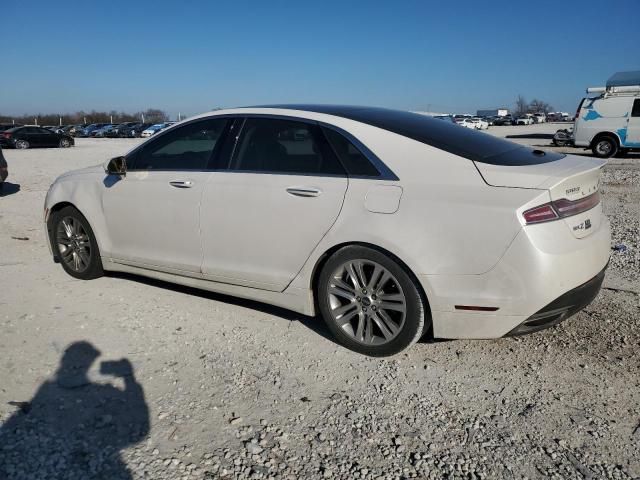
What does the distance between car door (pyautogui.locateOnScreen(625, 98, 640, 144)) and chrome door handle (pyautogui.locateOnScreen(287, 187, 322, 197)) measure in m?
18.0

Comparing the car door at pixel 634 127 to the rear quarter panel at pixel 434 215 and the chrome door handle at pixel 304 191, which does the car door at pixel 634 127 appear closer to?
the rear quarter panel at pixel 434 215

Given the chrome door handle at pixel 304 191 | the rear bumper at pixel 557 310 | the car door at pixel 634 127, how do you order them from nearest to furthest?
the rear bumper at pixel 557 310 < the chrome door handle at pixel 304 191 < the car door at pixel 634 127

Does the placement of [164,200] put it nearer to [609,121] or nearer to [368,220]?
[368,220]

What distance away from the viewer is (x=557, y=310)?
115 inches

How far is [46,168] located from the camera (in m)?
16.0

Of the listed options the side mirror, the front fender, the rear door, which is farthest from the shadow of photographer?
the rear door

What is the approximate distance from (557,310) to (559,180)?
725mm

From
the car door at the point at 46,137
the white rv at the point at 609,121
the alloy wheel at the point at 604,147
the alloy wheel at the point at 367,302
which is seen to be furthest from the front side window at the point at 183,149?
the car door at the point at 46,137

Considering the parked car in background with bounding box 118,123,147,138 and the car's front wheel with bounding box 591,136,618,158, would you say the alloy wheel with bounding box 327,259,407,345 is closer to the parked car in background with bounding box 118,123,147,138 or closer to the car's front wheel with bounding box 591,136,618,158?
the car's front wheel with bounding box 591,136,618,158

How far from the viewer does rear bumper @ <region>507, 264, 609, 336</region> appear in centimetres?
290

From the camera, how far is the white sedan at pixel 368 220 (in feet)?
9.41

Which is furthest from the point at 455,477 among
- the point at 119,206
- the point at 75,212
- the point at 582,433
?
the point at 75,212

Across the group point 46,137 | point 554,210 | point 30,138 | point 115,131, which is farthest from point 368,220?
point 115,131

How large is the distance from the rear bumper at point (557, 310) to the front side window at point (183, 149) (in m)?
2.51
